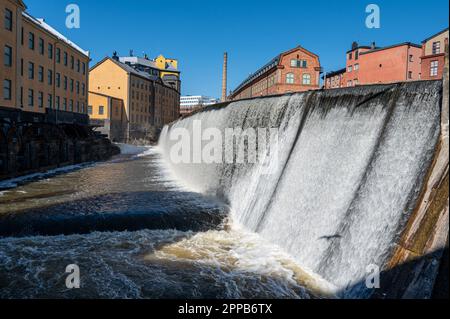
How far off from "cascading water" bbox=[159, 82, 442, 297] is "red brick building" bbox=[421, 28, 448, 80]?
31.0m

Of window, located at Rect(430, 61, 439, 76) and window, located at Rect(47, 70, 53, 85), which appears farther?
window, located at Rect(430, 61, 439, 76)

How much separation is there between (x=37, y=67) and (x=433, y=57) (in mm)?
42438

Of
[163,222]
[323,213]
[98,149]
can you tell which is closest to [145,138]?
[98,149]

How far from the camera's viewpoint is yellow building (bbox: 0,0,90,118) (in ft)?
84.0

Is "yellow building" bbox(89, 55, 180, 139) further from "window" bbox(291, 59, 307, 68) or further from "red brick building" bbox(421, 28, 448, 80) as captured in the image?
"red brick building" bbox(421, 28, 448, 80)

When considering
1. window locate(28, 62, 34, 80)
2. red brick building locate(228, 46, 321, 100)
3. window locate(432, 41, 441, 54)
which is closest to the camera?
window locate(28, 62, 34, 80)

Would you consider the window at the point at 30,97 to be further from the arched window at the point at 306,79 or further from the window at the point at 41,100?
the arched window at the point at 306,79

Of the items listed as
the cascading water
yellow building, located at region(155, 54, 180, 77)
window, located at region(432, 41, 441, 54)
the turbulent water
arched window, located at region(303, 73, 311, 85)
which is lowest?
the turbulent water

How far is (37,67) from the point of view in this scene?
105 ft

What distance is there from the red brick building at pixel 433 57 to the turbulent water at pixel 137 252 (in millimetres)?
33887

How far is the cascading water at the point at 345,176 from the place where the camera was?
6.68 metres

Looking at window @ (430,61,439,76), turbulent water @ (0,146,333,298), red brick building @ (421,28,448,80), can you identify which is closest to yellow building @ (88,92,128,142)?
turbulent water @ (0,146,333,298)

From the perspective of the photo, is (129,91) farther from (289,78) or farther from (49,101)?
(289,78)
